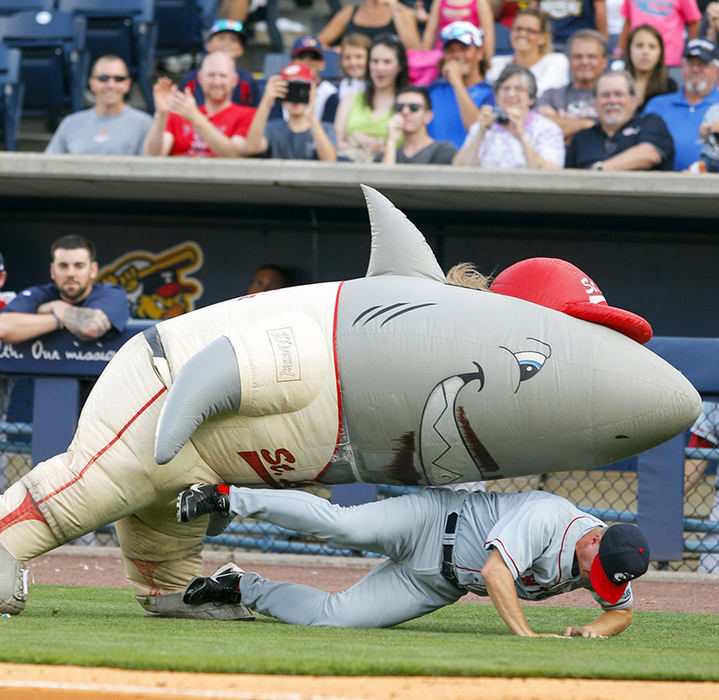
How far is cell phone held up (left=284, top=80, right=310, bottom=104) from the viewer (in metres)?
8.09

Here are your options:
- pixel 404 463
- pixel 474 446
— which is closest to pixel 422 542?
pixel 404 463

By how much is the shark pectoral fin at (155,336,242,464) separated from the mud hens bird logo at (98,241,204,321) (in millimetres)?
4915

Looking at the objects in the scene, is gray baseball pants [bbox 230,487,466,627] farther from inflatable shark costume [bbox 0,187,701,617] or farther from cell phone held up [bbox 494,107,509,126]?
cell phone held up [bbox 494,107,509,126]

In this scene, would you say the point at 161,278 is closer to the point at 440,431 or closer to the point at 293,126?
the point at 293,126

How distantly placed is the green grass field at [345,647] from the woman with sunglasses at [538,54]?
487 cm

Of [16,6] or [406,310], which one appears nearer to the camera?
[406,310]

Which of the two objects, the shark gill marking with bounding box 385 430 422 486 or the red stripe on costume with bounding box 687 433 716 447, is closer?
the shark gill marking with bounding box 385 430 422 486

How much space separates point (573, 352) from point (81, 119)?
5701 mm

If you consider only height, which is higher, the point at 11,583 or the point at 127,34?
the point at 127,34

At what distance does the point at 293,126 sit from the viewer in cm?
830

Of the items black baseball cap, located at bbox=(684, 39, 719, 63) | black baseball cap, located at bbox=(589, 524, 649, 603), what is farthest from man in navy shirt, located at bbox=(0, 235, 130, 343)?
black baseball cap, located at bbox=(684, 39, 719, 63)

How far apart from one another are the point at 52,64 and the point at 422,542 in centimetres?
735

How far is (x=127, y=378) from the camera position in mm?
4117

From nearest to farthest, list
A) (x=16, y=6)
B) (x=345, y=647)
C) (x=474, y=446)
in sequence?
(x=345, y=647) < (x=474, y=446) < (x=16, y=6)
